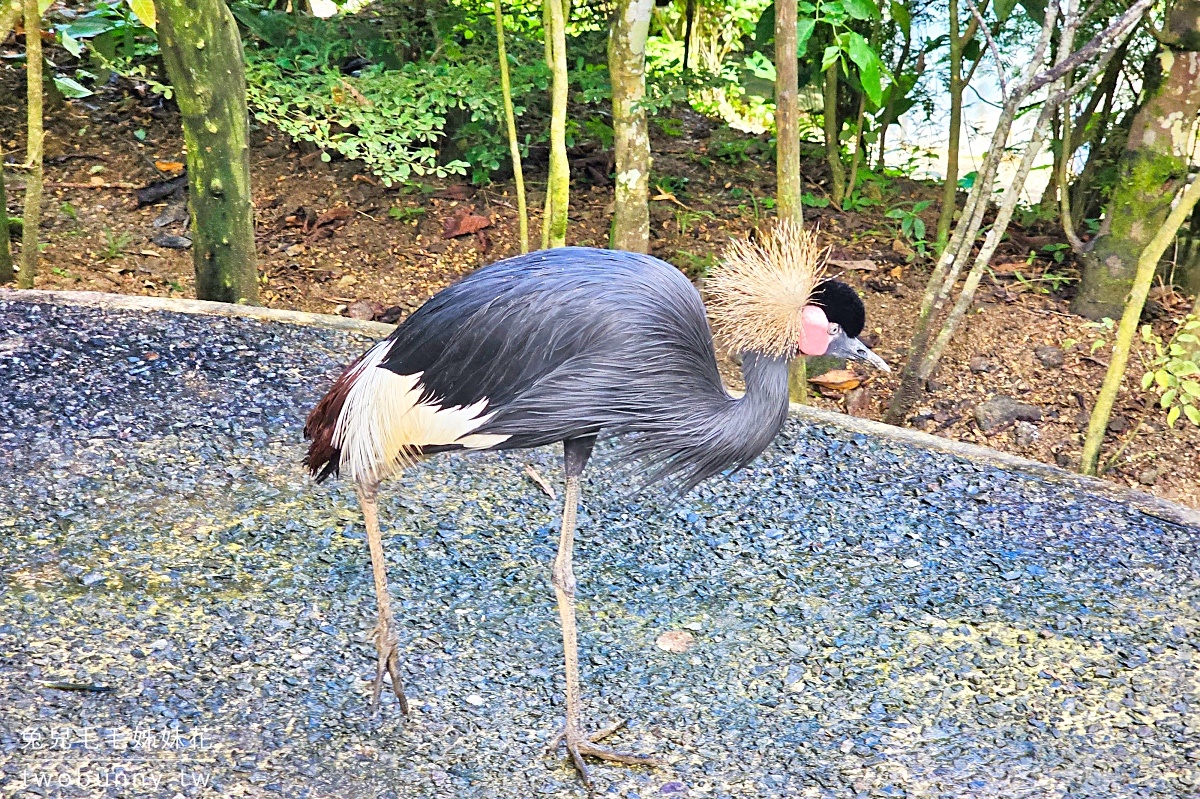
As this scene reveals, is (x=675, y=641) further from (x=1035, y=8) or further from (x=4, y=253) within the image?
(x=4, y=253)

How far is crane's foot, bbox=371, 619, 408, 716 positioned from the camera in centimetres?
283

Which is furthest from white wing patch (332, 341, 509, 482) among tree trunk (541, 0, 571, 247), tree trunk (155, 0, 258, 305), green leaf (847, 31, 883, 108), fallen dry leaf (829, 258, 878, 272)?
fallen dry leaf (829, 258, 878, 272)

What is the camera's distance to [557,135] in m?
4.61

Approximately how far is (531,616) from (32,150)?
10.0 ft

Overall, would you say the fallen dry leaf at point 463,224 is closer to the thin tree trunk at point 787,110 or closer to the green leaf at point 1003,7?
the thin tree trunk at point 787,110

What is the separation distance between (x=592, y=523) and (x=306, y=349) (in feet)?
4.67

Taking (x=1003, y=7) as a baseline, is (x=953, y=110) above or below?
below

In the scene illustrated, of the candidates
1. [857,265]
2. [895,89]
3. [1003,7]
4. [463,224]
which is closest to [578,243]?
[463,224]

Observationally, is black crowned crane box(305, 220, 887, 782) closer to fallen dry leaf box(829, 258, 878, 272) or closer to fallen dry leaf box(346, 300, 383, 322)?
fallen dry leaf box(346, 300, 383, 322)

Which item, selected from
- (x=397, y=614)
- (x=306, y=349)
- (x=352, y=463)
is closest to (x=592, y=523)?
(x=397, y=614)

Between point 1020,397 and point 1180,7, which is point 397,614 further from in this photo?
point 1180,7

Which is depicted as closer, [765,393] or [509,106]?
[765,393]

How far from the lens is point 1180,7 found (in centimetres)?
472

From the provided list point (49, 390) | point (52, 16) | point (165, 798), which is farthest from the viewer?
point (52, 16)
